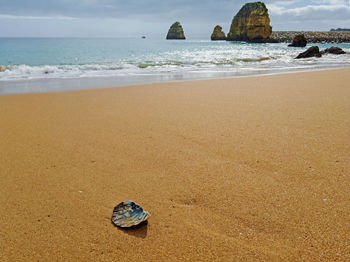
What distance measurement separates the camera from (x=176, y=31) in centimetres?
11256

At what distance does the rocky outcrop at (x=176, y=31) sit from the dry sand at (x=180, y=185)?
116 metres

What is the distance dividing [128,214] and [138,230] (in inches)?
5.0

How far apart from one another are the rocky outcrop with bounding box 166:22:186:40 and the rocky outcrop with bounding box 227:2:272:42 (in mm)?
39659

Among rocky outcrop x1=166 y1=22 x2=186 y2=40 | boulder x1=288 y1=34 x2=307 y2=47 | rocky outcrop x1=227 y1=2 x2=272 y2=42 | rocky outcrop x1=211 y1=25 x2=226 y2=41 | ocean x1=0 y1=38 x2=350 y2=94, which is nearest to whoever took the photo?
ocean x1=0 y1=38 x2=350 y2=94

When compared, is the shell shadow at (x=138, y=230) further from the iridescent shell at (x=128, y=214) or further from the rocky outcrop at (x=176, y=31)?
the rocky outcrop at (x=176, y=31)

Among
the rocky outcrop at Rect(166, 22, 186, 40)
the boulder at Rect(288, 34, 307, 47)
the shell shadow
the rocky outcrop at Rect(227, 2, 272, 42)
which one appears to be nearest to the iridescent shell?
the shell shadow

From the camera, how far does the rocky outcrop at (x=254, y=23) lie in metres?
67.6

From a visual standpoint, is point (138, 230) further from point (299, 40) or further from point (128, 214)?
point (299, 40)

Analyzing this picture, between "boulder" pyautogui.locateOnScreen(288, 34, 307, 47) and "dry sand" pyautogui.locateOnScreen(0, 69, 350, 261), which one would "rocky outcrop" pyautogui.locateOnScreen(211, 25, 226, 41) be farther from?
"dry sand" pyautogui.locateOnScreen(0, 69, 350, 261)

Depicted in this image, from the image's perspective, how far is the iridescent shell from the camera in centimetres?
170

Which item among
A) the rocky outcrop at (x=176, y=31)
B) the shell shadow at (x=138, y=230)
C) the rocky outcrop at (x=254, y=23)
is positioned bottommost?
the shell shadow at (x=138, y=230)

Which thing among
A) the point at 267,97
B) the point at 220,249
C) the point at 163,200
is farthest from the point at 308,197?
the point at 267,97

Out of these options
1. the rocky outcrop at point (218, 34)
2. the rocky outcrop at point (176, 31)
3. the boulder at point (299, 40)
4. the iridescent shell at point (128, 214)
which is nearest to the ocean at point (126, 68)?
the iridescent shell at point (128, 214)

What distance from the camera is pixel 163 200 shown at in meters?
1.96
